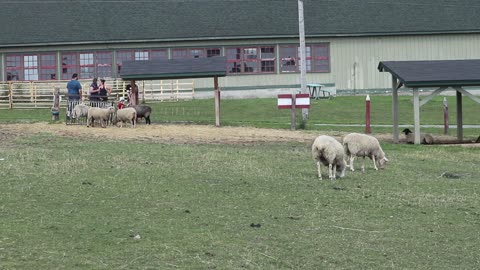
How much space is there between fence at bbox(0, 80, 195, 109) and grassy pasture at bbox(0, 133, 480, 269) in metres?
27.1

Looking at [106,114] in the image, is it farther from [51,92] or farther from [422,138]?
[51,92]

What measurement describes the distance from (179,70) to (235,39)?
2165 cm

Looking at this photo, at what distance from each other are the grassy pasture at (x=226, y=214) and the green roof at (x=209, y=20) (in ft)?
113

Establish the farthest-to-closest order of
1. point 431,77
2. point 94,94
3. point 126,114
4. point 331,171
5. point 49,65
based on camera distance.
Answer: point 49,65, point 94,94, point 126,114, point 431,77, point 331,171

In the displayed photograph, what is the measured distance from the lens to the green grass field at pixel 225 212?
10.3m

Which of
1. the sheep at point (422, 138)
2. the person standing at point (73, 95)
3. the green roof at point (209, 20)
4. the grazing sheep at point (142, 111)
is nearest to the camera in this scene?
the sheep at point (422, 138)

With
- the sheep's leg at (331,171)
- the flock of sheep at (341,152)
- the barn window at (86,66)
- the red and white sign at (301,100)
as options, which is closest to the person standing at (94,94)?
the red and white sign at (301,100)

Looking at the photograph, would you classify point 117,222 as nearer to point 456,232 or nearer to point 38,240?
point 38,240

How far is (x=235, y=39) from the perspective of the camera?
5456 cm

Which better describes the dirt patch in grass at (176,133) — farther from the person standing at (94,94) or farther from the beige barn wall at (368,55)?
the beige barn wall at (368,55)

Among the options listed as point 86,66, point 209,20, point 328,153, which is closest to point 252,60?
point 209,20

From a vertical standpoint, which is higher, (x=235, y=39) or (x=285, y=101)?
(x=235, y=39)

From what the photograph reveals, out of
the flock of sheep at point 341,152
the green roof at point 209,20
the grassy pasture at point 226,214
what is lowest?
the grassy pasture at point 226,214

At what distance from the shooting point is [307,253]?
10570 mm
